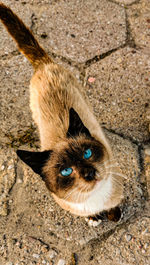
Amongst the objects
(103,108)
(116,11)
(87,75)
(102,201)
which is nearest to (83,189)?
(102,201)

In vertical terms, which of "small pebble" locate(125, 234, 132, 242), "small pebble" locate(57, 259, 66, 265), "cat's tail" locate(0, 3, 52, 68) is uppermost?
"cat's tail" locate(0, 3, 52, 68)

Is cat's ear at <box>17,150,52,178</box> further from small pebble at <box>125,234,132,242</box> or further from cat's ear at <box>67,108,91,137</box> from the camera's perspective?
small pebble at <box>125,234,132,242</box>

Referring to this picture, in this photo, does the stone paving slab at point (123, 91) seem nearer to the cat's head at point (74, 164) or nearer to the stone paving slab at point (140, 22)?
the stone paving slab at point (140, 22)

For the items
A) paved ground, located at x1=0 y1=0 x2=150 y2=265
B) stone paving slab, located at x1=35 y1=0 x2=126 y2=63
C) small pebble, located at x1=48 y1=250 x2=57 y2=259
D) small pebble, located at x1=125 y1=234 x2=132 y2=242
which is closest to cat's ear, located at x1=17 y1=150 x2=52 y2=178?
paved ground, located at x1=0 y1=0 x2=150 y2=265

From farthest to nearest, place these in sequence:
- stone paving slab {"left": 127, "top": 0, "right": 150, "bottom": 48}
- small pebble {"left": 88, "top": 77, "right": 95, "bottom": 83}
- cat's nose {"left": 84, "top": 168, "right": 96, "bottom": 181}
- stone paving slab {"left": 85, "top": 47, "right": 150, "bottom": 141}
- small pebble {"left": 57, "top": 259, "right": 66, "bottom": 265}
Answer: stone paving slab {"left": 127, "top": 0, "right": 150, "bottom": 48}, small pebble {"left": 88, "top": 77, "right": 95, "bottom": 83}, stone paving slab {"left": 85, "top": 47, "right": 150, "bottom": 141}, small pebble {"left": 57, "top": 259, "right": 66, "bottom": 265}, cat's nose {"left": 84, "top": 168, "right": 96, "bottom": 181}

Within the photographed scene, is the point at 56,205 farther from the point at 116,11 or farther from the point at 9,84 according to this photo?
the point at 116,11

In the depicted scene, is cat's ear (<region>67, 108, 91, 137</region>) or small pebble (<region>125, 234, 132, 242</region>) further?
small pebble (<region>125, 234, 132, 242</region>)

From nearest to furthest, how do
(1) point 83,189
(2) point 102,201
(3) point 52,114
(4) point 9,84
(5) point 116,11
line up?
(1) point 83,189 → (2) point 102,201 → (3) point 52,114 → (4) point 9,84 → (5) point 116,11
